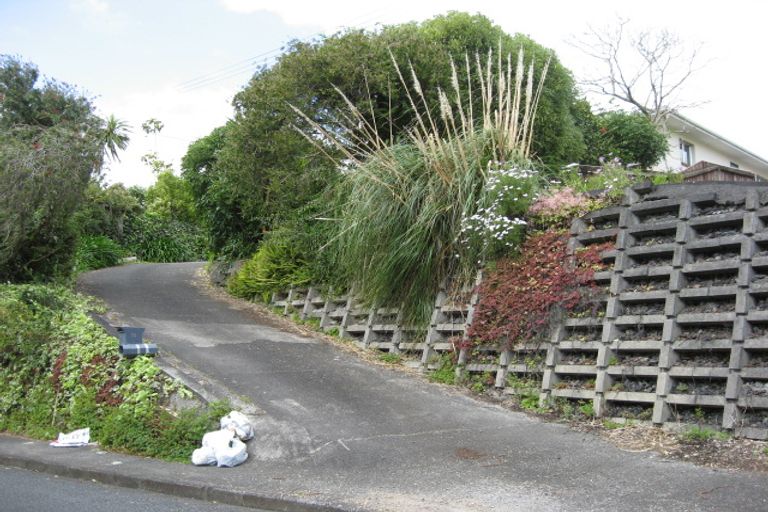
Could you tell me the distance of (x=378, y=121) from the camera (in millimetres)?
13109

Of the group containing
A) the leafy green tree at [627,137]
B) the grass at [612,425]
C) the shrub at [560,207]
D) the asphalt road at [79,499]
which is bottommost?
the asphalt road at [79,499]

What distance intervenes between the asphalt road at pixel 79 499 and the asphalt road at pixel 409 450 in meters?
0.66

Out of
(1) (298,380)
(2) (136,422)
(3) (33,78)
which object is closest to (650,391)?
(1) (298,380)

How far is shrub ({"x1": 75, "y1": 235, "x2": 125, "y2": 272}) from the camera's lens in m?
20.3

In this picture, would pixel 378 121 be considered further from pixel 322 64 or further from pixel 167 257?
pixel 167 257

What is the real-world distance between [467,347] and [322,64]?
5.95m

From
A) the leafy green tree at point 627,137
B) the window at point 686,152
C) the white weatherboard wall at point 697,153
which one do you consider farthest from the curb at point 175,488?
the window at point 686,152

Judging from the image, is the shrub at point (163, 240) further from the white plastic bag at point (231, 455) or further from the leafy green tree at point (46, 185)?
the white plastic bag at point (231, 455)

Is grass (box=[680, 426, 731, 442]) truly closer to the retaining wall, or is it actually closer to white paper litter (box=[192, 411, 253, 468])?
the retaining wall

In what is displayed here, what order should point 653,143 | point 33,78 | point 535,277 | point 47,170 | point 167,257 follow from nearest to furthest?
point 535,277, point 47,170, point 33,78, point 653,143, point 167,257

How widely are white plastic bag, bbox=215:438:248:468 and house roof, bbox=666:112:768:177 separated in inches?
953

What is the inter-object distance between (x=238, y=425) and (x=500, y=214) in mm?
3945

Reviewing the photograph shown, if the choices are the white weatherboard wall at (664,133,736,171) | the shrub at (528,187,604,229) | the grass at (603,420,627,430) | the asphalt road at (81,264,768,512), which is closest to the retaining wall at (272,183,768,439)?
the grass at (603,420,627,430)

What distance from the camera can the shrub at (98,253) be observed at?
66.6 feet
